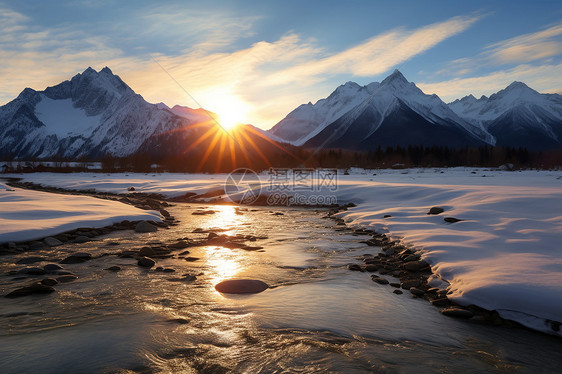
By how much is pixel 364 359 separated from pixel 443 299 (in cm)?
339

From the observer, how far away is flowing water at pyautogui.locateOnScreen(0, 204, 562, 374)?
18.2ft

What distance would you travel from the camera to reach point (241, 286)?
925cm

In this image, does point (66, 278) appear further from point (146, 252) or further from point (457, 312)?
point (457, 312)

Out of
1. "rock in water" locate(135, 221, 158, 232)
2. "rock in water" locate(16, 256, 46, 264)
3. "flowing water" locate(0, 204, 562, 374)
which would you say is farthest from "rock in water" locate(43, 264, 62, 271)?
"rock in water" locate(135, 221, 158, 232)

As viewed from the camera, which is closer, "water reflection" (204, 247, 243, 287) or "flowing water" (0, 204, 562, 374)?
"flowing water" (0, 204, 562, 374)

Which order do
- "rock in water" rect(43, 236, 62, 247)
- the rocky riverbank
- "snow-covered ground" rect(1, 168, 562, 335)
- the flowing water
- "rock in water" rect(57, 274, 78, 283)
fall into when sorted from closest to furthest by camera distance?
the flowing water → "snow-covered ground" rect(1, 168, 562, 335) → the rocky riverbank → "rock in water" rect(57, 274, 78, 283) → "rock in water" rect(43, 236, 62, 247)

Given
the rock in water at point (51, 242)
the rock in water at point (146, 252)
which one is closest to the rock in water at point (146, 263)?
the rock in water at point (146, 252)

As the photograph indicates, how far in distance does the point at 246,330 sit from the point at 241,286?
2.59 meters

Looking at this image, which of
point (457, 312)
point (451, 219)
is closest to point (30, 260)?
point (457, 312)

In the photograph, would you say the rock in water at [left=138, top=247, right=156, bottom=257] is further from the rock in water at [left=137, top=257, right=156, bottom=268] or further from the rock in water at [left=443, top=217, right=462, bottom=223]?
the rock in water at [left=443, top=217, right=462, bottom=223]

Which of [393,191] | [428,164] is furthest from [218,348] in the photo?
[428,164]

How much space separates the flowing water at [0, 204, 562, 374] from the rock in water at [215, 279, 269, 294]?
323 millimetres

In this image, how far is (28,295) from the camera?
8.30 m

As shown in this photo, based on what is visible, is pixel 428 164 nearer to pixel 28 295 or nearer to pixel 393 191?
pixel 393 191
